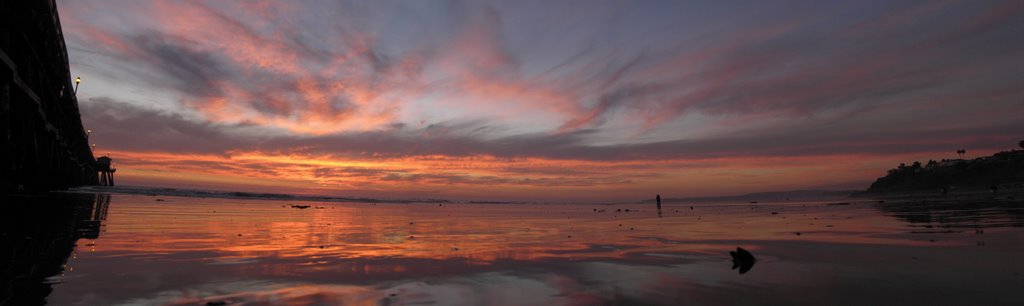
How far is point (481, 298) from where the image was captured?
355 cm

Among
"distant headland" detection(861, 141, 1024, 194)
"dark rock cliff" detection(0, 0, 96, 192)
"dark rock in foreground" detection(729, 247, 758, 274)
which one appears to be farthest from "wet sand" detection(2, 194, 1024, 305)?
"distant headland" detection(861, 141, 1024, 194)

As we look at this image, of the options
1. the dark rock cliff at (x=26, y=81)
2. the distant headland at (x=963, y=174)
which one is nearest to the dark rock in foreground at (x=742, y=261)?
the dark rock cliff at (x=26, y=81)

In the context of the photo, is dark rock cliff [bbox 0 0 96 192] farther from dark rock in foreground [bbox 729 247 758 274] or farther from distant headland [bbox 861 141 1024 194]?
distant headland [bbox 861 141 1024 194]

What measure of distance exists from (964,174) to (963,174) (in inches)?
10.2

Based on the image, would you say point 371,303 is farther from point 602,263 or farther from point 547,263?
point 602,263

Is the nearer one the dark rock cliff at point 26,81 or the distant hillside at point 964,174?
the dark rock cliff at point 26,81

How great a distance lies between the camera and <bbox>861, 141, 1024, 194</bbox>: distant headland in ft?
244

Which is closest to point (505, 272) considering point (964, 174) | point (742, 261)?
point (742, 261)

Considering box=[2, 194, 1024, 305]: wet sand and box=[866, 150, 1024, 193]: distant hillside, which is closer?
box=[2, 194, 1024, 305]: wet sand

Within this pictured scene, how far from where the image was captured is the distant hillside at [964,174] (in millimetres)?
74481

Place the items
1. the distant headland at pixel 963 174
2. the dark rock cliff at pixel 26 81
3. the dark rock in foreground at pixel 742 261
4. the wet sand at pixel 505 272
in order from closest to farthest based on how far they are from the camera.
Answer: the wet sand at pixel 505 272 < the dark rock in foreground at pixel 742 261 < the dark rock cliff at pixel 26 81 < the distant headland at pixel 963 174

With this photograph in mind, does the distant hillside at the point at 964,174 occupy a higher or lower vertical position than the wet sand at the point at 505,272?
higher

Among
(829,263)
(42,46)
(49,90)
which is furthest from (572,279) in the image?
(49,90)

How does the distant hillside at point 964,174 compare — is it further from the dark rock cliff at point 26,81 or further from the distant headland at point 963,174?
the dark rock cliff at point 26,81
